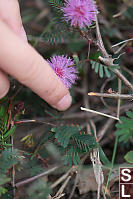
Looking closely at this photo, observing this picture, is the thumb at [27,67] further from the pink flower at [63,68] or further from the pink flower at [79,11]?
the pink flower at [79,11]

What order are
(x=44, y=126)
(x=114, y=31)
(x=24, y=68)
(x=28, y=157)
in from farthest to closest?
(x=114, y=31)
(x=44, y=126)
(x=28, y=157)
(x=24, y=68)

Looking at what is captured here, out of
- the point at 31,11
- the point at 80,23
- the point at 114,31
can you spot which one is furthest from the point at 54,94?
the point at 31,11

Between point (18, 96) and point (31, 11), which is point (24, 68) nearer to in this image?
point (18, 96)

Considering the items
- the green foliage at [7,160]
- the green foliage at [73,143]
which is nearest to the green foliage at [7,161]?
the green foliage at [7,160]

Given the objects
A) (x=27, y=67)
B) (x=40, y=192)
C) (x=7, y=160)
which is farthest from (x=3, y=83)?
(x=40, y=192)

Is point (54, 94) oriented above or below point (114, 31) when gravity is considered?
above

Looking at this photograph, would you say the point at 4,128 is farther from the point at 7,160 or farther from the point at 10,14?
the point at 10,14
